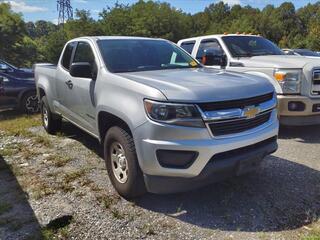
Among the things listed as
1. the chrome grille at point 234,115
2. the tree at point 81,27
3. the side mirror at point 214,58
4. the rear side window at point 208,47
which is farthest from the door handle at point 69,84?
the tree at point 81,27

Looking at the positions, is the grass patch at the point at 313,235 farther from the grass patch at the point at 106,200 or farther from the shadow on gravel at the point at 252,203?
the grass patch at the point at 106,200

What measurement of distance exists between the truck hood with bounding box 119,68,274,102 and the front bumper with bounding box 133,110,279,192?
0.31 m

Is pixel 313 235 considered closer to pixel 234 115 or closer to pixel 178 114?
pixel 234 115

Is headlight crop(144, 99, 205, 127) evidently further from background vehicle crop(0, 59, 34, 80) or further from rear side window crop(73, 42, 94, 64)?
background vehicle crop(0, 59, 34, 80)

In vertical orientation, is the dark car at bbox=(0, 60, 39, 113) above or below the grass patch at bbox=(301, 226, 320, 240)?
above

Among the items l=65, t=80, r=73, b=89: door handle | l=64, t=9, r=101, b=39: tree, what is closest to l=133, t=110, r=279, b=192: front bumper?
l=65, t=80, r=73, b=89: door handle

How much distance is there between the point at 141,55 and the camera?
4883 mm

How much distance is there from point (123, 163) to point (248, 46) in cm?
452

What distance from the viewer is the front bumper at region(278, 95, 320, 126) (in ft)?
19.5

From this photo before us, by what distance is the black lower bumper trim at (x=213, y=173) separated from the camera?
343 cm

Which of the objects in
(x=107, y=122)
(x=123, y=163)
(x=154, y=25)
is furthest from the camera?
(x=154, y=25)

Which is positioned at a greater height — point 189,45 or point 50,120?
point 189,45

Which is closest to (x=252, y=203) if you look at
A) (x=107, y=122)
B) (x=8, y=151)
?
(x=107, y=122)

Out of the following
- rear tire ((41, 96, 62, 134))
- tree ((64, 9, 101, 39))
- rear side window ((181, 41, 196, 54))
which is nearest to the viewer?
rear tire ((41, 96, 62, 134))
